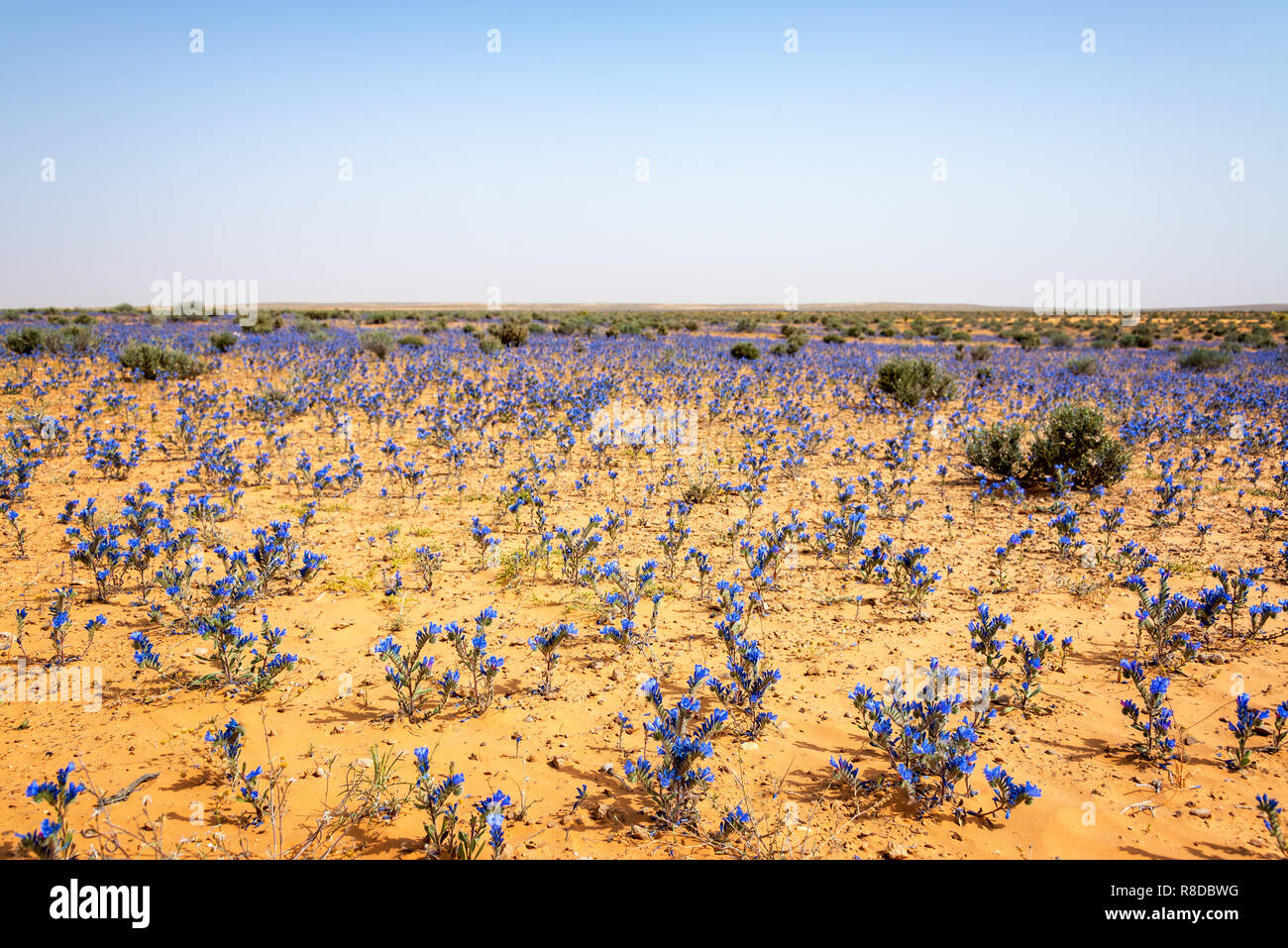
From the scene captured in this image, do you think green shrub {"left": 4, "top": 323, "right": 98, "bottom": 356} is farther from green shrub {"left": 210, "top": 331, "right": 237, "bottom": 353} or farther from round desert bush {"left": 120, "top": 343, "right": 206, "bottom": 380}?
round desert bush {"left": 120, "top": 343, "right": 206, "bottom": 380}

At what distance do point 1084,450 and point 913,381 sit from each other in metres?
6.53

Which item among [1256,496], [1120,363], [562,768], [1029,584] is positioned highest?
[1120,363]

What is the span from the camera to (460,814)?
2.99 metres

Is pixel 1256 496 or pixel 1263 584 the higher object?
pixel 1256 496

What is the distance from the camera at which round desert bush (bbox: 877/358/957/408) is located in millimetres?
14761

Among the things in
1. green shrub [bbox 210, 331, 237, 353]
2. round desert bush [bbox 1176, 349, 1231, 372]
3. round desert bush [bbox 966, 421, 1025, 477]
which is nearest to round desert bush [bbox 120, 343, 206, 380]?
green shrub [bbox 210, 331, 237, 353]

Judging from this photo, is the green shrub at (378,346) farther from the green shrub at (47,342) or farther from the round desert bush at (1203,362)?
the round desert bush at (1203,362)

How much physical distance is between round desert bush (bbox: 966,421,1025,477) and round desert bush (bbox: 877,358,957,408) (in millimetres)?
5245

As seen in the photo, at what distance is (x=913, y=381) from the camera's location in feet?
49.0

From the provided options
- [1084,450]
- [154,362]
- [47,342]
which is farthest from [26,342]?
[1084,450]
